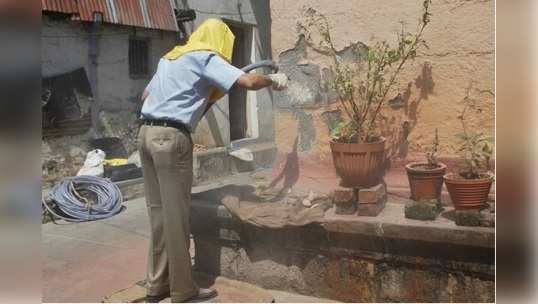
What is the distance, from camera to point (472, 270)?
3.29m

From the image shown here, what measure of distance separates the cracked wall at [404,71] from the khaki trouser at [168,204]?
1.47 metres

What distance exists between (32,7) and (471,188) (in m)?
2.85

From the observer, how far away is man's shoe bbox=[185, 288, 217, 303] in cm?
360

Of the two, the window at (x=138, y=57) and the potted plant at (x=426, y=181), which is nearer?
the potted plant at (x=426, y=181)

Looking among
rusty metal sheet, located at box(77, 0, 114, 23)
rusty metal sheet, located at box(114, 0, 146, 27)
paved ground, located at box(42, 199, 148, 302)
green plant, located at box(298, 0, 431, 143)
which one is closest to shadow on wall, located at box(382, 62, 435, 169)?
green plant, located at box(298, 0, 431, 143)

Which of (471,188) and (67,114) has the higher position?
(67,114)

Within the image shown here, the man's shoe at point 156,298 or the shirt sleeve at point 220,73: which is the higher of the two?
the shirt sleeve at point 220,73

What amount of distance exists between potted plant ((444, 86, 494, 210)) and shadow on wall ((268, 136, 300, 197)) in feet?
4.48

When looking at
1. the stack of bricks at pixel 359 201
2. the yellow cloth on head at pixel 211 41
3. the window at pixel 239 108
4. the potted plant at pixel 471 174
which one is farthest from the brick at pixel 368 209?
the window at pixel 239 108

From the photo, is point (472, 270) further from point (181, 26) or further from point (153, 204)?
point (181, 26)

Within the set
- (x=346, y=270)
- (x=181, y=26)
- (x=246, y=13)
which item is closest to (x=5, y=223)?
(x=346, y=270)

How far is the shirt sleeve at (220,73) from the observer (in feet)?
10.9

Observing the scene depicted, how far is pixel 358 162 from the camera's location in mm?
3910

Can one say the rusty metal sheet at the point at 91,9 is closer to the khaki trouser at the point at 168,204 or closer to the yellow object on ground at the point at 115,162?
the yellow object on ground at the point at 115,162
